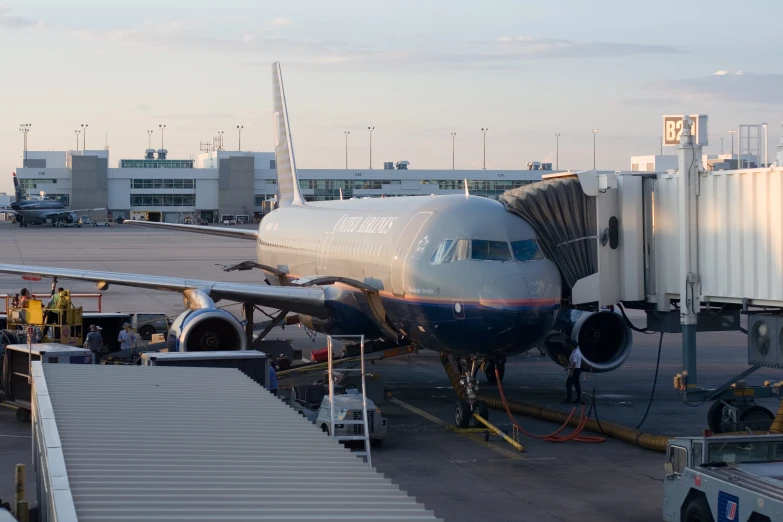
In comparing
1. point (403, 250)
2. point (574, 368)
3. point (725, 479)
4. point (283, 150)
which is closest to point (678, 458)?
point (725, 479)

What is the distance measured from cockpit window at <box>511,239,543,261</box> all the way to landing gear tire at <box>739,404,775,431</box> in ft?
15.3

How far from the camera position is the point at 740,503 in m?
12.3

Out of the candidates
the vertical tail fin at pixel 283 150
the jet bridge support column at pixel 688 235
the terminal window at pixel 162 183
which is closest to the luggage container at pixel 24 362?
the jet bridge support column at pixel 688 235

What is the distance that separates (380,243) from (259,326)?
8782 mm

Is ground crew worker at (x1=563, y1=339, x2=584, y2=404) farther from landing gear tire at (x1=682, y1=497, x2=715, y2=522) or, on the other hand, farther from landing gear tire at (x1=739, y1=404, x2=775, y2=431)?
landing gear tire at (x1=682, y1=497, x2=715, y2=522)

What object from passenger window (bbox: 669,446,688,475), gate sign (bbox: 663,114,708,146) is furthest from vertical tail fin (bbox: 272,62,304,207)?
passenger window (bbox: 669,446,688,475)

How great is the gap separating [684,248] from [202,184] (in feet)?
448

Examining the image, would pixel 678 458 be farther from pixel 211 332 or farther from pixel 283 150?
pixel 283 150

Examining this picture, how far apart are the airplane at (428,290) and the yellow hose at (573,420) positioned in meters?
0.76

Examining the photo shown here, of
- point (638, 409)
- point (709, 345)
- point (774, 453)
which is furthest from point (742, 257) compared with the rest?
point (709, 345)

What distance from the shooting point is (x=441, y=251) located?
20.4 metres

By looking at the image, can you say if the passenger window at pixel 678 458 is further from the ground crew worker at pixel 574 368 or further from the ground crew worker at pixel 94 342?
the ground crew worker at pixel 94 342

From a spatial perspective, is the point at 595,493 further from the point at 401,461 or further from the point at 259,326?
the point at 259,326

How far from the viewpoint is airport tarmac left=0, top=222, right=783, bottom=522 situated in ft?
51.3
